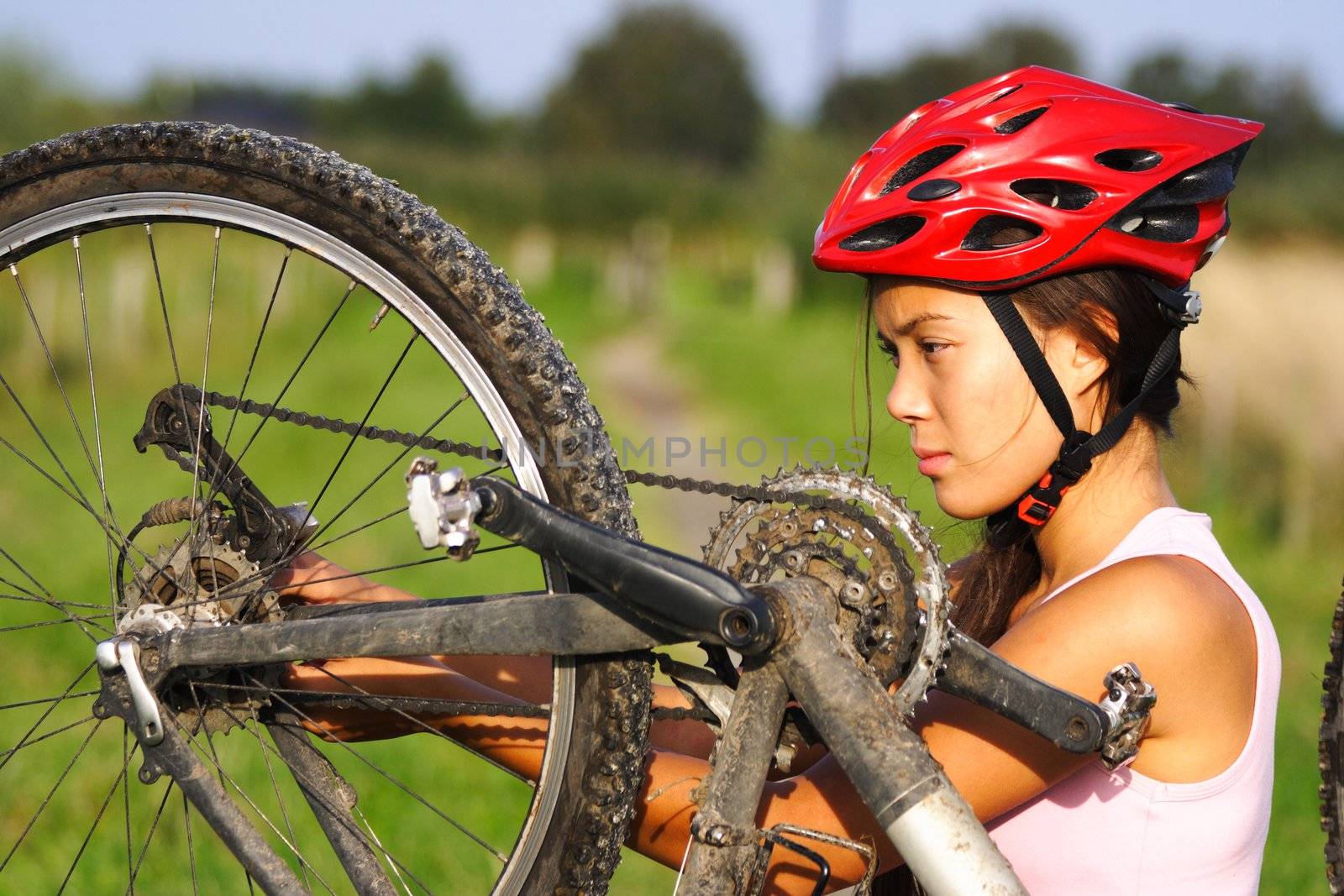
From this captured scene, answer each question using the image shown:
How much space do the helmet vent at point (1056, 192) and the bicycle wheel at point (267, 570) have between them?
86cm

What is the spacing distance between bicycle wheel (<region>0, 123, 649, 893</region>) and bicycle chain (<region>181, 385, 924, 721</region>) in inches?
0.7

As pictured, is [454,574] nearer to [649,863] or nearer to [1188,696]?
[649,863]

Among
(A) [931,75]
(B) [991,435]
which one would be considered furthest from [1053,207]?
(A) [931,75]

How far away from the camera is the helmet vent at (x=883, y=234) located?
236 centimetres

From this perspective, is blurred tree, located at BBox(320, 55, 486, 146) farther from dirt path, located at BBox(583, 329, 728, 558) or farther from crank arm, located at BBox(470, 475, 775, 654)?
crank arm, located at BBox(470, 475, 775, 654)

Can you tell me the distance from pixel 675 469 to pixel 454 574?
3.23 metres

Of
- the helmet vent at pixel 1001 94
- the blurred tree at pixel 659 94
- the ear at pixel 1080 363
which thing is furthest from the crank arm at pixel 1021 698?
the blurred tree at pixel 659 94

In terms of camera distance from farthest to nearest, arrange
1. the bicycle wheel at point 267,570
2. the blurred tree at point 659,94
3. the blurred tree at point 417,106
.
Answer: the blurred tree at point 417,106, the blurred tree at point 659,94, the bicycle wheel at point 267,570

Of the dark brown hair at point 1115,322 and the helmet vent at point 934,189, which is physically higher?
the helmet vent at point 934,189

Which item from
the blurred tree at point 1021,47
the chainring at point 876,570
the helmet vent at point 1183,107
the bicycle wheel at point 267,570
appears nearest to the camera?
the chainring at point 876,570

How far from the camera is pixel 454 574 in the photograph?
8031 millimetres

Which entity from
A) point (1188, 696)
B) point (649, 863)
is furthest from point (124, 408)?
point (1188, 696)

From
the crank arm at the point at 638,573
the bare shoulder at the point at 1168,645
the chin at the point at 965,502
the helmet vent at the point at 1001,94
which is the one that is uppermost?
the helmet vent at the point at 1001,94

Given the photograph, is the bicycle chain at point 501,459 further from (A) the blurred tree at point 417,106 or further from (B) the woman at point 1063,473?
(A) the blurred tree at point 417,106
